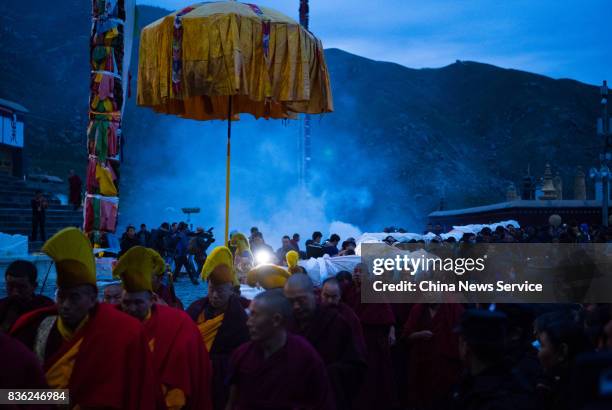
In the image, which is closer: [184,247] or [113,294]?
[113,294]

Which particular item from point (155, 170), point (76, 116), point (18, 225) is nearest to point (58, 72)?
point (76, 116)

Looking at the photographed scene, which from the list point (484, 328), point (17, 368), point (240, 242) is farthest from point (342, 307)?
point (240, 242)

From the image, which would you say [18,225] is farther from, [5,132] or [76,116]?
[76,116]

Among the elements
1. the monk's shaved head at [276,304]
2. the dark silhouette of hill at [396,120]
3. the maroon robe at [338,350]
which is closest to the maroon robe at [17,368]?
the monk's shaved head at [276,304]

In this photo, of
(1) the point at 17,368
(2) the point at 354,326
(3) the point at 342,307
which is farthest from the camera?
(3) the point at 342,307

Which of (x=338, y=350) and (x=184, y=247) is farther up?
(x=338, y=350)

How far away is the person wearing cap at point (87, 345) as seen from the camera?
11.1 ft

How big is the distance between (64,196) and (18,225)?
20.0 m

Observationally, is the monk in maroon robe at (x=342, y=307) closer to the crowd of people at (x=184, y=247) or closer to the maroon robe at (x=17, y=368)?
the maroon robe at (x=17, y=368)

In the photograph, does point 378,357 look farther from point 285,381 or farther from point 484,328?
point 484,328

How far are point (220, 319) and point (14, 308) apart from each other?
142 cm

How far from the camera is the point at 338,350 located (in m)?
4.71

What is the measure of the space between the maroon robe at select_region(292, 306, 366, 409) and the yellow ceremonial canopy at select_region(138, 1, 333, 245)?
8.07 feet

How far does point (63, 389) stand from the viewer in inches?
131
